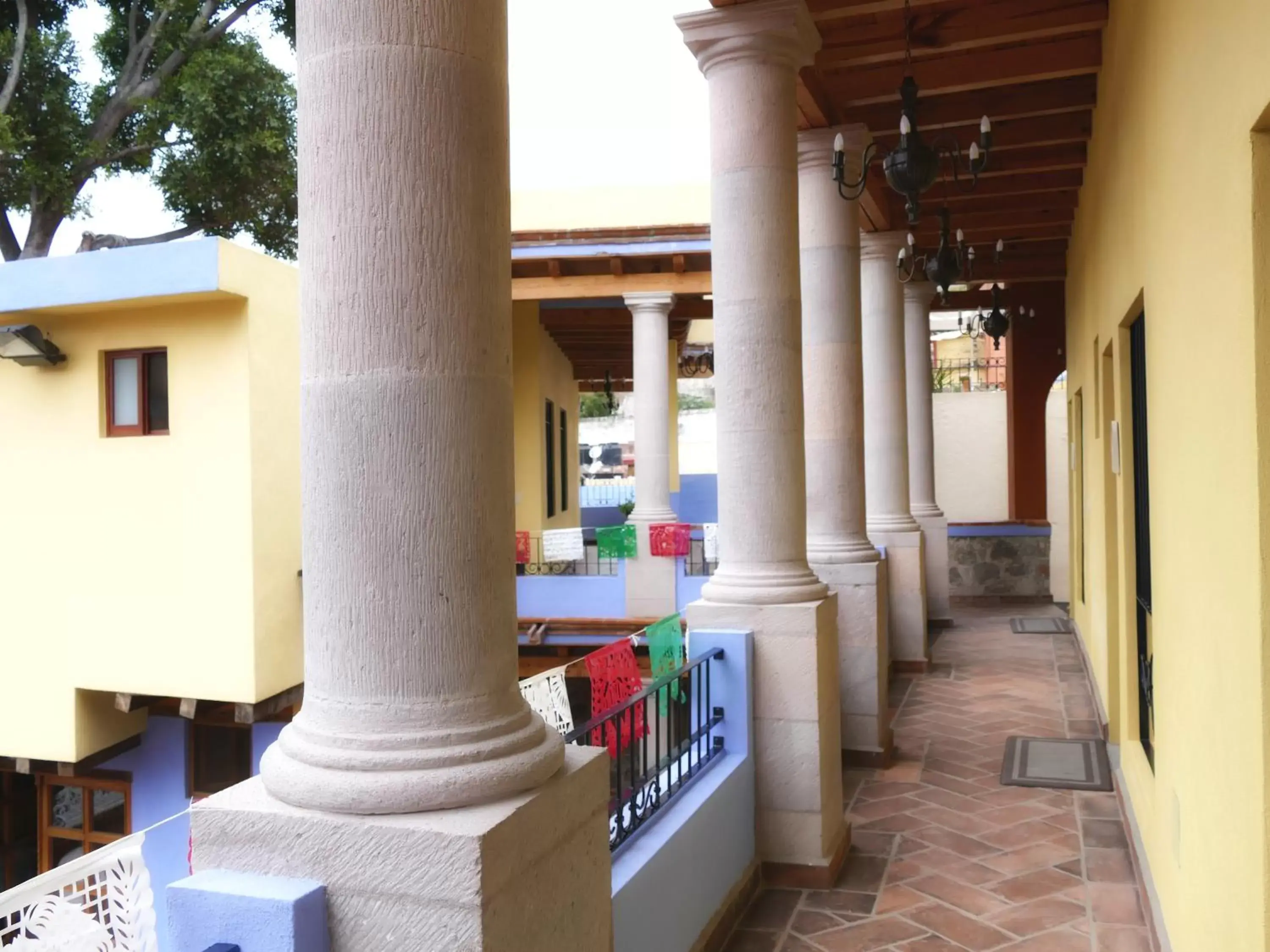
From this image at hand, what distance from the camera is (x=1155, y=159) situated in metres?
4.27

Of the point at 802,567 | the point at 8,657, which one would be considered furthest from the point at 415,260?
the point at 8,657

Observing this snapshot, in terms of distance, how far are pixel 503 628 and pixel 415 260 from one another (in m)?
0.86

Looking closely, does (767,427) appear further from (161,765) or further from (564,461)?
(564,461)

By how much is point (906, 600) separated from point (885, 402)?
2.03 meters

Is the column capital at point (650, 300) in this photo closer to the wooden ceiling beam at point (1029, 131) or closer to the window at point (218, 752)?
the wooden ceiling beam at point (1029, 131)

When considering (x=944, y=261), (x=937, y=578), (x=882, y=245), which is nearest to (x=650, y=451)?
(x=937, y=578)

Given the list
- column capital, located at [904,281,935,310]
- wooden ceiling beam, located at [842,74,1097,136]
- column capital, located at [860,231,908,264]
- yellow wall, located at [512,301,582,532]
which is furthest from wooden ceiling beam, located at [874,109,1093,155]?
yellow wall, located at [512,301,582,532]

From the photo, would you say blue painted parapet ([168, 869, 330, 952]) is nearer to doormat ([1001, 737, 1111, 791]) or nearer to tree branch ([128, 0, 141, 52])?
doormat ([1001, 737, 1111, 791])

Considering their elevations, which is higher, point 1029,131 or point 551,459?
point 1029,131

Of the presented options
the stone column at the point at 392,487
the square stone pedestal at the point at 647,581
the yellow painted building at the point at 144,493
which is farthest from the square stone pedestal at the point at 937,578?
the stone column at the point at 392,487

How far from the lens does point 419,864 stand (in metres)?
2.25

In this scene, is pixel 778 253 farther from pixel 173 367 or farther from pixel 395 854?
pixel 173 367

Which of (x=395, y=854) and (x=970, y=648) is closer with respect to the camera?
(x=395, y=854)

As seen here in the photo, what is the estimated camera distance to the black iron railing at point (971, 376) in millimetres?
22406
